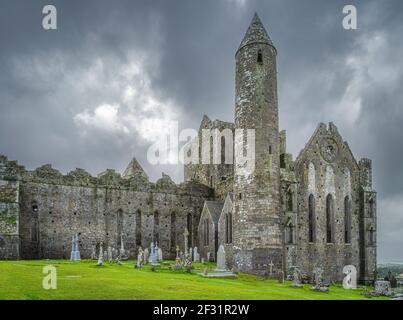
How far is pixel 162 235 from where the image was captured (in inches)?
1898

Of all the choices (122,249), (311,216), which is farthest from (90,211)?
(311,216)

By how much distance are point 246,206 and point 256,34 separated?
1293 centimetres

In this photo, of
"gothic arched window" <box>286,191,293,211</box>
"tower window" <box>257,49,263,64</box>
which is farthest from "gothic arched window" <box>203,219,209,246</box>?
"tower window" <box>257,49,263,64</box>

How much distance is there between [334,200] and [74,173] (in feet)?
76.6

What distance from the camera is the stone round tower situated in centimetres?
3516

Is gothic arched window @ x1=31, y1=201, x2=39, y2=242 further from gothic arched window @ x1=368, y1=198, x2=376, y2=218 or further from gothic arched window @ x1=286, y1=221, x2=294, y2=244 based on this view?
gothic arched window @ x1=368, y1=198, x2=376, y2=218

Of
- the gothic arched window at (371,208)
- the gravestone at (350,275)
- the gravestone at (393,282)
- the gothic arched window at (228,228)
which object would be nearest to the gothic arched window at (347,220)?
the gothic arched window at (371,208)

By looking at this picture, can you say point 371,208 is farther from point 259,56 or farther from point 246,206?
point 259,56

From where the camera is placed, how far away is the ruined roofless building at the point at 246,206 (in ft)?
119

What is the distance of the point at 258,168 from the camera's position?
36000 millimetres

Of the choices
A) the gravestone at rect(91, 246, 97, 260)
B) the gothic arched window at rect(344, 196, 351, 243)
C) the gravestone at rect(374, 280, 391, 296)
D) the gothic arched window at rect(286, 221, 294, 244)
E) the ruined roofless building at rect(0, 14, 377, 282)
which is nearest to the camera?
the gravestone at rect(374, 280, 391, 296)

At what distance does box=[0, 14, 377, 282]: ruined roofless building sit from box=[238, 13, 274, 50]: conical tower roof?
12cm

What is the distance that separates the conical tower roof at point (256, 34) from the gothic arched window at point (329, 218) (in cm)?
1594
